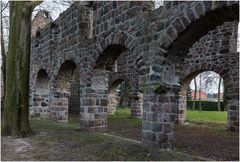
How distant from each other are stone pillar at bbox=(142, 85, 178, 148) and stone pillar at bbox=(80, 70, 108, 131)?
3.25 metres

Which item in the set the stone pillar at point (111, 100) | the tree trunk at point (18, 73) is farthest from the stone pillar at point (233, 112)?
the stone pillar at point (111, 100)

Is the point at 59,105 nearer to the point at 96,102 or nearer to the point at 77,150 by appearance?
the point at 96,102

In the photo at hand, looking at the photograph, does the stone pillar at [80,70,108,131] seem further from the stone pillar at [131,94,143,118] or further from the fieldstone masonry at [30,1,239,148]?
the stone pillar at [131,94,143,118]

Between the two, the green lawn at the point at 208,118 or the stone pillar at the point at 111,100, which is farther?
the stone pillar at the point at 111,100

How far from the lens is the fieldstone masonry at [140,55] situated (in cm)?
739

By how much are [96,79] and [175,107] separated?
3641mm

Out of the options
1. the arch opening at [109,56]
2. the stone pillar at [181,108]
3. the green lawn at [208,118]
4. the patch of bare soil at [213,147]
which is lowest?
the patch of bare soil at [213,147]

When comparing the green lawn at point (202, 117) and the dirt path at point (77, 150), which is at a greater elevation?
the green lawn at point (202, 117)

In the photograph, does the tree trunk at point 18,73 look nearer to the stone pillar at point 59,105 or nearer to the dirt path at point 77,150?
the dirt path at point 77,150

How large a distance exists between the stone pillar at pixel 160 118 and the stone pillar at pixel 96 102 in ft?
10.7

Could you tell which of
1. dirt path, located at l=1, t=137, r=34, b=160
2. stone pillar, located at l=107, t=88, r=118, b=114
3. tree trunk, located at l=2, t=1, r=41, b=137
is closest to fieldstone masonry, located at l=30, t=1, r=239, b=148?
tree trunk, located at l=2, t=1, r=41, b=137

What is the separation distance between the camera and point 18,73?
9.06 meters

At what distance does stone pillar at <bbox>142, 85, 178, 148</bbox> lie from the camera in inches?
301

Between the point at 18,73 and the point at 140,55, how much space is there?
3266 mm
